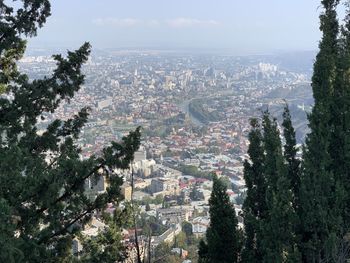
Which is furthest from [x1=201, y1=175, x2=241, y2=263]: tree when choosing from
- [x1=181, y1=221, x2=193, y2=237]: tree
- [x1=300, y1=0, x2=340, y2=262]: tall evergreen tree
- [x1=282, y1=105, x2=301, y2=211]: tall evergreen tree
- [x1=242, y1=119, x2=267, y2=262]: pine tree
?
[x1=181, y1=221, x2=193, y2=237]: tree

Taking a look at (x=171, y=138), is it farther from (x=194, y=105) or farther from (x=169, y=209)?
(x=169, y=209)

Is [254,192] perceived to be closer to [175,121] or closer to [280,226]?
[280,226]

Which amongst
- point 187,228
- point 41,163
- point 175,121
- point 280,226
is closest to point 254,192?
point 280,226

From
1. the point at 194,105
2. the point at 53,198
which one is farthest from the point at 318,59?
the point at 194,105

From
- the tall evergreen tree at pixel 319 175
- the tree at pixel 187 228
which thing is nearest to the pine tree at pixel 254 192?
the tall evergreen tree at pixel 319 175

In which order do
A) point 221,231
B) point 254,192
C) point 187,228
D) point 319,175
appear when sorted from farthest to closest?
point 187,228, point 254,192, point 221,231, point 319,175

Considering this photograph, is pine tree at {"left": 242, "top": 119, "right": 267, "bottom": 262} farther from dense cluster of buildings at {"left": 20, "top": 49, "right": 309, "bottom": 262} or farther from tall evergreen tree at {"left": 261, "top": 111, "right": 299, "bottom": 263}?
dense cluster of buildings at {"left": 20, "top": 49, "right": 309, "bottom": 262}
